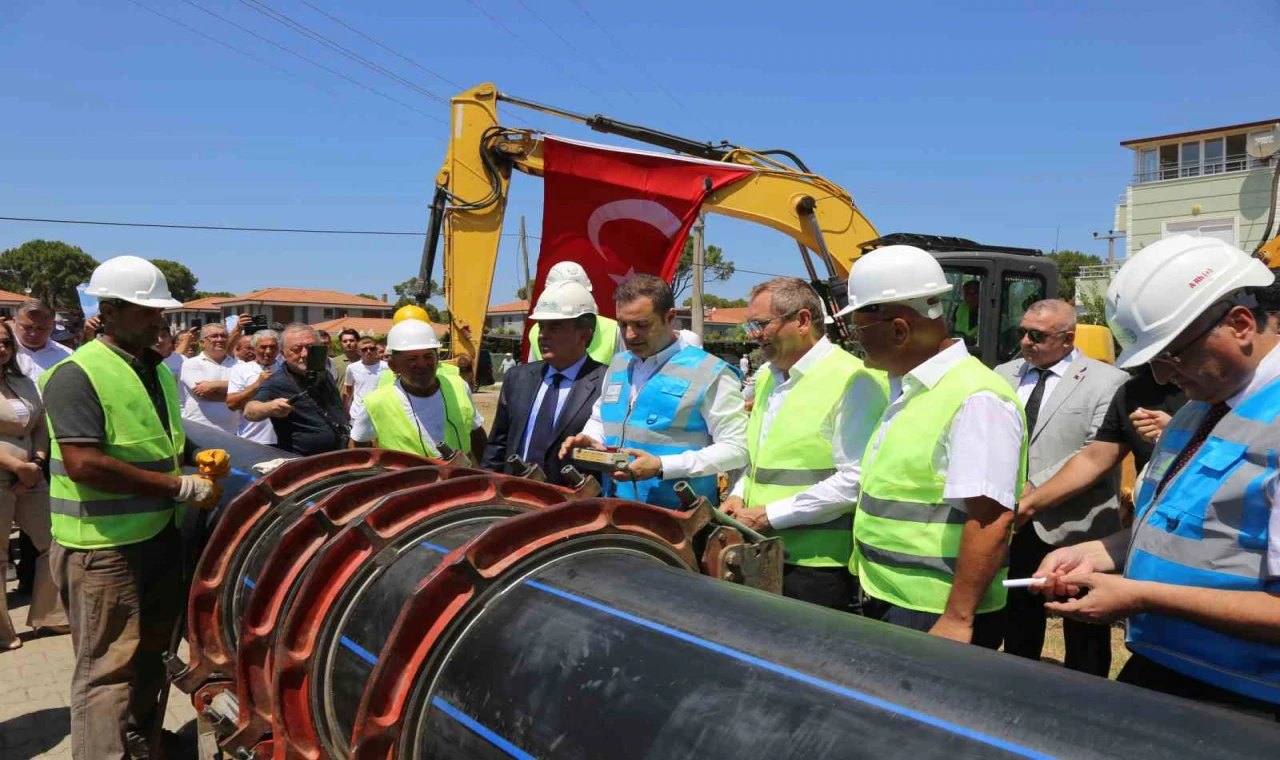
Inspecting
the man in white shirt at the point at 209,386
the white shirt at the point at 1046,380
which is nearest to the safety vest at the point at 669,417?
the white shirt at the point at 1046,380

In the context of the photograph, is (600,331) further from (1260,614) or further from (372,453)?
(1260,614)

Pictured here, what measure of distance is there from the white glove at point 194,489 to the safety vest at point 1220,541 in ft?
9.23

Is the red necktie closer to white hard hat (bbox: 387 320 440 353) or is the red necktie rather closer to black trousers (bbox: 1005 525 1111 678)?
black trousers (bbox: 1005 525 1111 678)

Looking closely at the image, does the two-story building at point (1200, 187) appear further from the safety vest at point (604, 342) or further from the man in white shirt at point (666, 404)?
the man in white shirt at point (666, 404)

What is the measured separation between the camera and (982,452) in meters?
2.09

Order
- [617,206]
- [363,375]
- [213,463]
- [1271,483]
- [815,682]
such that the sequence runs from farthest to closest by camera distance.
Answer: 1. [617,206]
2. [363,375]
3. [213,463]
4. [1271,483]
5. [815,682]

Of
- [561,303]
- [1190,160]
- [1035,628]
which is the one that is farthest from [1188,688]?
[1190,160]

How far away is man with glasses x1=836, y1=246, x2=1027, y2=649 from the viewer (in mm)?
2098

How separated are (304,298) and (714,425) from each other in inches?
2778

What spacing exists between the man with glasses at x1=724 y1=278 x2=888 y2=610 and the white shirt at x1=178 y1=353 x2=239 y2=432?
4564mm

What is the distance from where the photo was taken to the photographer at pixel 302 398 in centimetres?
461

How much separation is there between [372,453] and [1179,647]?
88.7 inches

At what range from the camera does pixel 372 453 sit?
2811 millimetres

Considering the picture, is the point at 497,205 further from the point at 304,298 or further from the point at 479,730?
the point at 304,298
